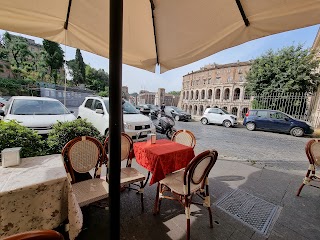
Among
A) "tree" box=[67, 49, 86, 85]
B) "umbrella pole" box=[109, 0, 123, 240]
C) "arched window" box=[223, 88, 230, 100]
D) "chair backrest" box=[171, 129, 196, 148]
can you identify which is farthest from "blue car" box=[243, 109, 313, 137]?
"tree" box=[67, 49, 86, 85]

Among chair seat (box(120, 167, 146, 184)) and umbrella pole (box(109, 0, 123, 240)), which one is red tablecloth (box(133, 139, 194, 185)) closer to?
chair seat (box(120, 167, 146, 184))

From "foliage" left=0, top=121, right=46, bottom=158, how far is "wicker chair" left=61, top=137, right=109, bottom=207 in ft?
1.52

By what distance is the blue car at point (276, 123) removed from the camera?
29.7 feet

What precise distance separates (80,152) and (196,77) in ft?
117

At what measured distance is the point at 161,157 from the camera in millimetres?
2240

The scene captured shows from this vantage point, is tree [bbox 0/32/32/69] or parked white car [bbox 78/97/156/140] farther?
tree [bbox 0/32/32/69]

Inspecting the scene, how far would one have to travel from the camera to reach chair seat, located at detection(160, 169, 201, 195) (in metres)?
2.08

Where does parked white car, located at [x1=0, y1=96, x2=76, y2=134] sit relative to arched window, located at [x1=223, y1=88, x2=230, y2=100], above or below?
below

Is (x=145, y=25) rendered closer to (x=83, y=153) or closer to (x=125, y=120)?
(x=83, y=153)

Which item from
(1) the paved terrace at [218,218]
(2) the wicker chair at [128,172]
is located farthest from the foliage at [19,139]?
(1) the paved terrace at [218,218]

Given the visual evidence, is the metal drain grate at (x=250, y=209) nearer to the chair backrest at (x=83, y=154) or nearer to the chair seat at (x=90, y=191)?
the chair seat at (x=90, y=191)

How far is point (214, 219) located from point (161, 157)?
118 cm

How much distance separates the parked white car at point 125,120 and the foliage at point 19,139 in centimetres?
264

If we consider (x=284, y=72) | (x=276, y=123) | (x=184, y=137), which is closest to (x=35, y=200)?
(x=184, y=137)
